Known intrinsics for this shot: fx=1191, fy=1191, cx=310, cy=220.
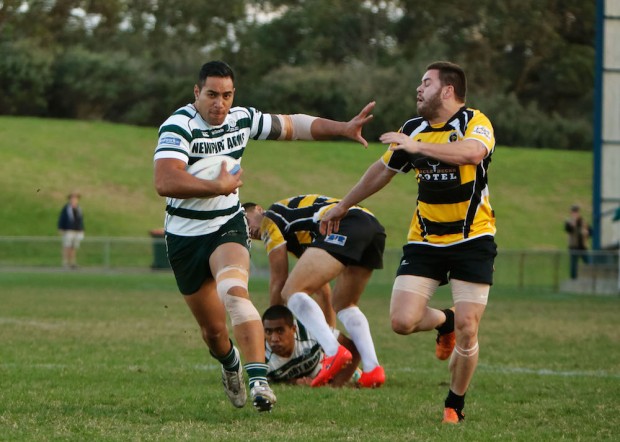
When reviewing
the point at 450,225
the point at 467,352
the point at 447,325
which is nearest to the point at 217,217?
the point at 450,225

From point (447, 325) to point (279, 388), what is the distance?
136 centimetres

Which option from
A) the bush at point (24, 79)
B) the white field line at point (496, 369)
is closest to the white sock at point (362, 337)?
the white field line at point (496, 369)

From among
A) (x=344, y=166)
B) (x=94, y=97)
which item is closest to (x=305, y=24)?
(x=94, y=97)

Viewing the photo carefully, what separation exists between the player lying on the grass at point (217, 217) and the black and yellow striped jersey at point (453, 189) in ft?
1.81

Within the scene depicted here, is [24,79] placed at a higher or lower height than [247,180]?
higher

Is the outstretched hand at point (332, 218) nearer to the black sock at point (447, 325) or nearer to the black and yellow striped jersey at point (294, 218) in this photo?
the black sock at point (447, 325)

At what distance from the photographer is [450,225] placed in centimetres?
726

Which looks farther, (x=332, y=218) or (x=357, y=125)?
(x=332, y=218)

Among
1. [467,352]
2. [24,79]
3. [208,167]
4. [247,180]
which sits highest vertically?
[24,79]

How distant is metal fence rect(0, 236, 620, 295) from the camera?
24.6m

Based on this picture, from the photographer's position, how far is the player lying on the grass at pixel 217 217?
691 cm

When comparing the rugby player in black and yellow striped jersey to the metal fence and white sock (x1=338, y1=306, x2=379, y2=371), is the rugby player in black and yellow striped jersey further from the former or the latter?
the metal fence

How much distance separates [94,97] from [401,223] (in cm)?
2158

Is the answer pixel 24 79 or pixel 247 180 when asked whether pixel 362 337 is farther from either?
pixel 24 79
